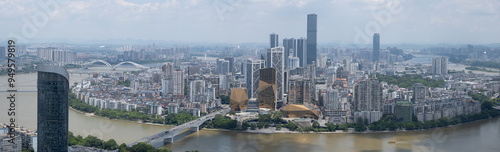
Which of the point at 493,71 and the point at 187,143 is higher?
the point at 493,71

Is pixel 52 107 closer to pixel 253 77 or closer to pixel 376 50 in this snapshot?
pixel 253 77

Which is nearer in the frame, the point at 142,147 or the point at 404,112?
the point at 142,147

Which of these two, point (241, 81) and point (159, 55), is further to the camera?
point (159, 55)

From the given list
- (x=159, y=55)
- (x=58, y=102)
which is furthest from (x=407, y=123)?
(x=159, y=55)

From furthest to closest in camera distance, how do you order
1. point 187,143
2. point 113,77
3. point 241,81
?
point 113,77
point 241,81
point 187,143

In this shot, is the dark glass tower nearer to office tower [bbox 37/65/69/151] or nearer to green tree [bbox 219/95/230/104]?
green tree [bbox 219/95/230/104]

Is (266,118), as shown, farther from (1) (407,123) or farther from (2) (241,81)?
(2) (241,81)

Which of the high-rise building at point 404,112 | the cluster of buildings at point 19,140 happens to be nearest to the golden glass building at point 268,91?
the high-rise building at point 404,112

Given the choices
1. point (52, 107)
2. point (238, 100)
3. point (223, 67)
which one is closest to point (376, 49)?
point (223, 67)
